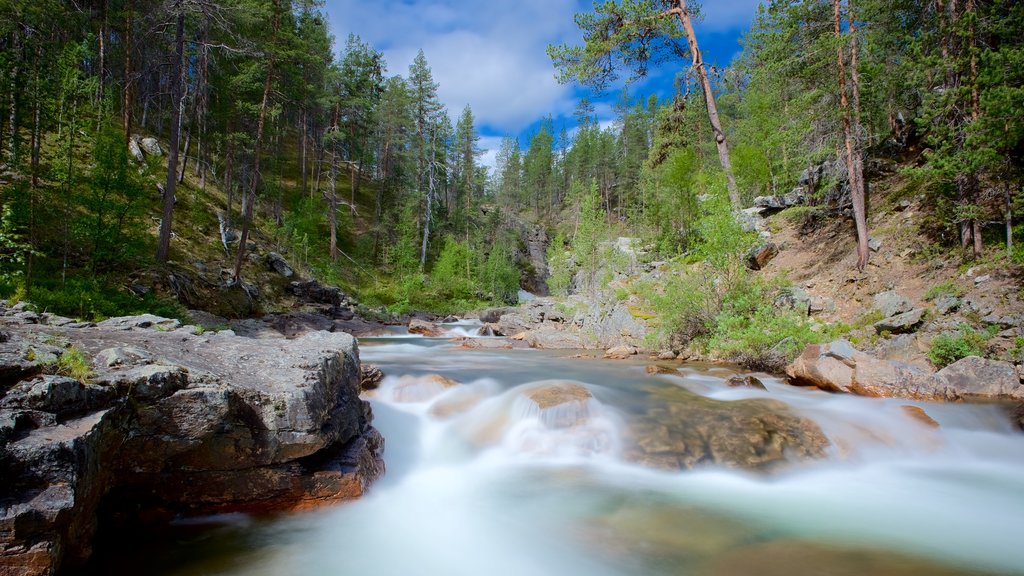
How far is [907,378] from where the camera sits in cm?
939

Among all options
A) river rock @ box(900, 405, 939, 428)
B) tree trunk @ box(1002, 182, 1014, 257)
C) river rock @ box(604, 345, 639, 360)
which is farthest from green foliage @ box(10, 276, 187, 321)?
tree trunk @ box(1002, 182, 1014, 257)

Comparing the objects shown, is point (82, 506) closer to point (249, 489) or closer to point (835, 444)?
point (249, 489)

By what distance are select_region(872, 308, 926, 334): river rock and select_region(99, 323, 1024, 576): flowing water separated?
10.0 ft

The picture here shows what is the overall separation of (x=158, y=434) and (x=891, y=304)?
15633mm

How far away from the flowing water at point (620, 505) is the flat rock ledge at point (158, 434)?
1.51 ft

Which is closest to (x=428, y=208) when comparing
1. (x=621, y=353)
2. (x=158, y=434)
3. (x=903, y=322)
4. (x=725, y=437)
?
(x=621, y=353)

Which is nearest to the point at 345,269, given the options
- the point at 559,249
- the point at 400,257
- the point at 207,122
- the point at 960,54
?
the point at 400,257

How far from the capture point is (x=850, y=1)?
14.5 meters

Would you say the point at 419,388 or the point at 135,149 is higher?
the point at 135,149

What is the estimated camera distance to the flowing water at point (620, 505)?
15.2ft

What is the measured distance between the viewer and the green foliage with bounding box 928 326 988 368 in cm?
955

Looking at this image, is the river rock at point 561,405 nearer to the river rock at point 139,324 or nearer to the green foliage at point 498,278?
the river rock at point 139,324

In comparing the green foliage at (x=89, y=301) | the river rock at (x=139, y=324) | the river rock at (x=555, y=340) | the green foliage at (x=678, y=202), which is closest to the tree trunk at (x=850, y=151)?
the river rock at (x=555, y=340)

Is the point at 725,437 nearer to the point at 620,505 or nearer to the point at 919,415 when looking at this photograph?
the point at 620,505
